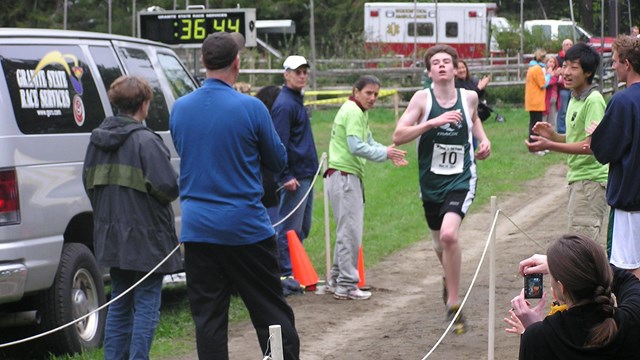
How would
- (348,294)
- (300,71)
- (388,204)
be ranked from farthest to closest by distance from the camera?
(388,204) → (300,71) → (348,294)

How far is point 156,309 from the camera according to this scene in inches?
267

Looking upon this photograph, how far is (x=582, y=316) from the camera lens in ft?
12.4

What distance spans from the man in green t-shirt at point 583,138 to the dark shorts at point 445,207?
2.73 feet

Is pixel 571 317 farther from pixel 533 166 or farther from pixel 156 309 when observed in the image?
pixel 533 166

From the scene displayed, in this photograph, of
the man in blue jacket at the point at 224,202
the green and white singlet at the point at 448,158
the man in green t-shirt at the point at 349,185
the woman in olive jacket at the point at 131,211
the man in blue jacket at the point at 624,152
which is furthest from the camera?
the man in green t-shirt at the point at 349,185

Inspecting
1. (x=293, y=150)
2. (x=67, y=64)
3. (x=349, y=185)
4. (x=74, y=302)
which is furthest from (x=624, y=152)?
(x=293, y=150)

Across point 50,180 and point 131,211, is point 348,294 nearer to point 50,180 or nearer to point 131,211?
point 50,180

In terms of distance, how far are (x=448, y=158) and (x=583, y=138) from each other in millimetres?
1160

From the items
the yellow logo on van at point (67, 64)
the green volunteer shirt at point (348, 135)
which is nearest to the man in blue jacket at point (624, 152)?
the green volunteer shirt at point (348, 135)

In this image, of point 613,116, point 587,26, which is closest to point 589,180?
point 613,116

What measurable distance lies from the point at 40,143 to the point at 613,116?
12.2 ft

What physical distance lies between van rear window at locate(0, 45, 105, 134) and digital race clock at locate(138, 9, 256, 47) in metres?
5.35

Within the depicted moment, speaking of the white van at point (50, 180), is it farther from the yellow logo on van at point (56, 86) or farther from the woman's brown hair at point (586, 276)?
the woman's brown hair at point (586, 276)

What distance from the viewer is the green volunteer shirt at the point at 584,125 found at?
25.2 feet
